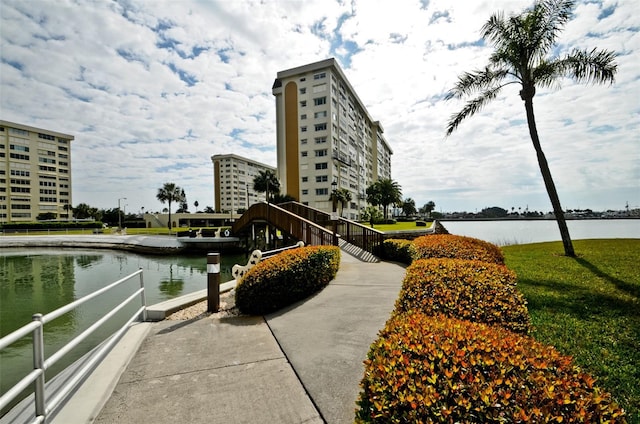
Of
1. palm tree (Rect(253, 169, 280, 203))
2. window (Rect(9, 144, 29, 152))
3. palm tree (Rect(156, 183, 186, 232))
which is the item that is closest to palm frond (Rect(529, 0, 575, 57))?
palm tree (Rect(253, 169, 280, 203))

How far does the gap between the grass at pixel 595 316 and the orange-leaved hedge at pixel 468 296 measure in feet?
2.79

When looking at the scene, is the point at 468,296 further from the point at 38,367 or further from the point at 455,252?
the point at 455,252

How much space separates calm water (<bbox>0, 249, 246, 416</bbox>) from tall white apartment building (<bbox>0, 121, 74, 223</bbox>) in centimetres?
6641

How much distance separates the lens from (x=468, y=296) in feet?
12.1

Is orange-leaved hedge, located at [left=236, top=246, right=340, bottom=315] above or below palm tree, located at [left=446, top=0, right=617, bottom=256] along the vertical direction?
Answer: below

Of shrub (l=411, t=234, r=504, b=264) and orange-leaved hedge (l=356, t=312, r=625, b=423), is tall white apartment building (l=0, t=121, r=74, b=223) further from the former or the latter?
orange-leaved hedge (l=356, t=312, r=625, b=423)

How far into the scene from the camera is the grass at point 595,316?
324cm

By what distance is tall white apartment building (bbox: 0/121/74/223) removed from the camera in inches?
2975

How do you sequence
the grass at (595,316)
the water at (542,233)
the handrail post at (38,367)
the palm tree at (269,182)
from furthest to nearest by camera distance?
the palm tree at (269,182)
the water at (542,233)
the grass at (595,316)
the handrail post at (38,367)

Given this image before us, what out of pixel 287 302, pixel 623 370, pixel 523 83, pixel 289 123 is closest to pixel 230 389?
pixel 287 302

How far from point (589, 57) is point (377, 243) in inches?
425

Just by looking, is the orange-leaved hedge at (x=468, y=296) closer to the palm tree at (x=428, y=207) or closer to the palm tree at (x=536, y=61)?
the palm tree at (x=536, y=61)

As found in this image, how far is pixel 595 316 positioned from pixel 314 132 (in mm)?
50902

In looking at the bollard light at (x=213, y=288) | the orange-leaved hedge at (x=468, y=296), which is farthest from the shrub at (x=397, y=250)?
the bollard light at (x=213, y=288)
